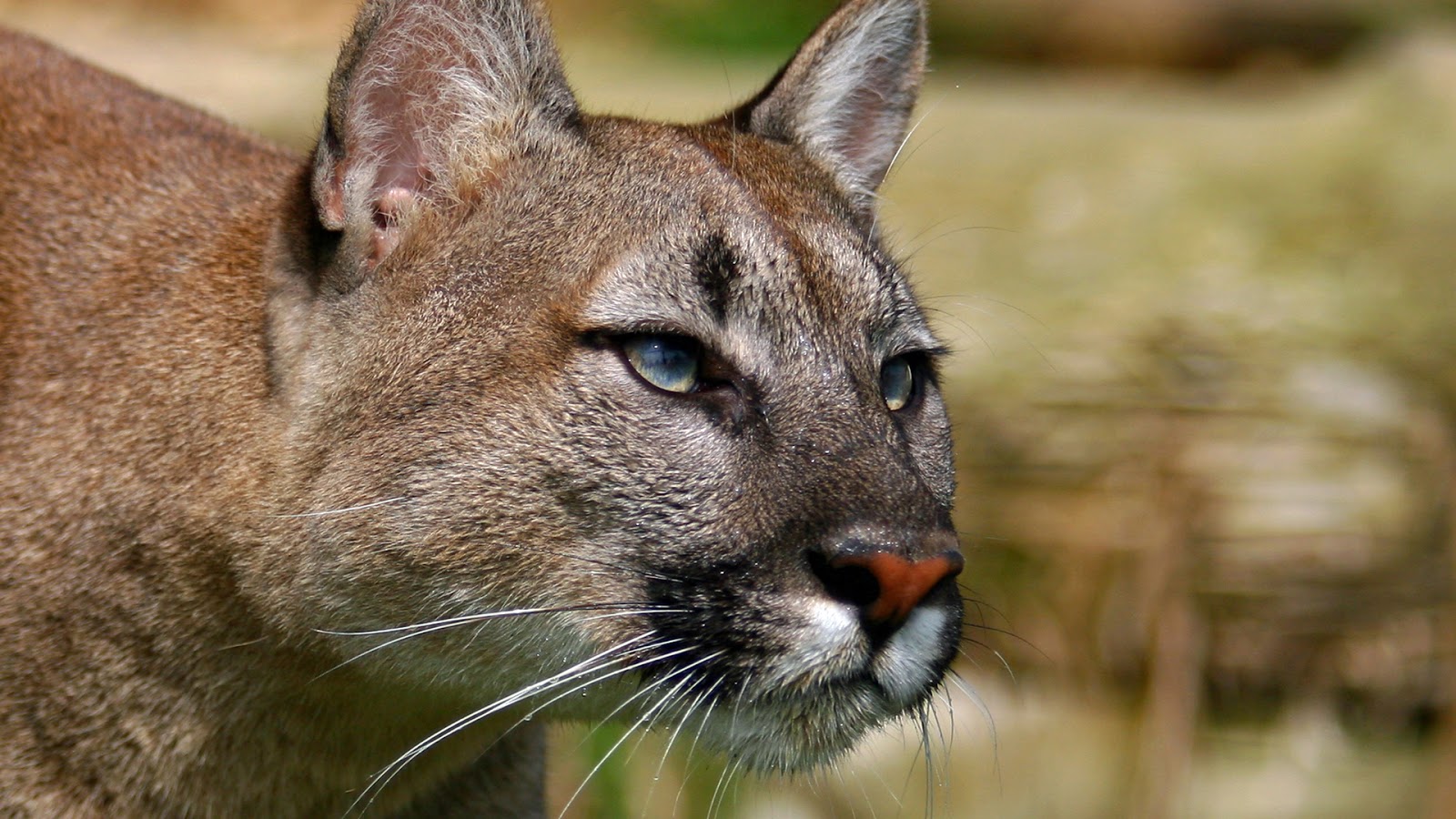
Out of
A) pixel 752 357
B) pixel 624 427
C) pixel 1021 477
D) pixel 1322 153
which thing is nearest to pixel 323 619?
pixel 624 427

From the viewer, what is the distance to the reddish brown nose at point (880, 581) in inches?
145

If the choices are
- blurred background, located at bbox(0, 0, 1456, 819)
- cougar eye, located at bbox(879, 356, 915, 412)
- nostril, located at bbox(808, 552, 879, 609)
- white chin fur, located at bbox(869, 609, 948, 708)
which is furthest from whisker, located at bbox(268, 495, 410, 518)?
blurred background, located at bbox(0, 0, 1456, 819)

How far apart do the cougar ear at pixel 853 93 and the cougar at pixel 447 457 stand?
0.35 metres

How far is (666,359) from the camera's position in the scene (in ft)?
13.4

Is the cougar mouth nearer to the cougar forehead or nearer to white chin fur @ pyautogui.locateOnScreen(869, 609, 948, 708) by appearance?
white chin fur @ pyautogui.locateOnScreen(869, 609, 948, 708)

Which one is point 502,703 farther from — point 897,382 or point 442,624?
point 897,382

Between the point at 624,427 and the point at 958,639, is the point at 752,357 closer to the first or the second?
the point at 624,427

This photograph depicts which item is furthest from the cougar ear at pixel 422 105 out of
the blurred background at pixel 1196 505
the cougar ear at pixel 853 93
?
the blurred background at pixel 1196 505

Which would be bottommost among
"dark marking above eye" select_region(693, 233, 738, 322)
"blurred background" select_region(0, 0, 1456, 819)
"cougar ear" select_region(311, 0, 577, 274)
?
"blurred background" select_region(0, 0, 1456, 819)

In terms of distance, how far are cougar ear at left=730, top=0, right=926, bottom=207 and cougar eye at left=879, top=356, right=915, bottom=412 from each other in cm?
89

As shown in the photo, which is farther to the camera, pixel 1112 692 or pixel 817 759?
pixel 1112 692

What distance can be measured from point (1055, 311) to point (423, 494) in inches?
201

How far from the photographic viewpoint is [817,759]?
3.99 metres

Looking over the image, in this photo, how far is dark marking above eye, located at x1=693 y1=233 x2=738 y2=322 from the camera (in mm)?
4109
